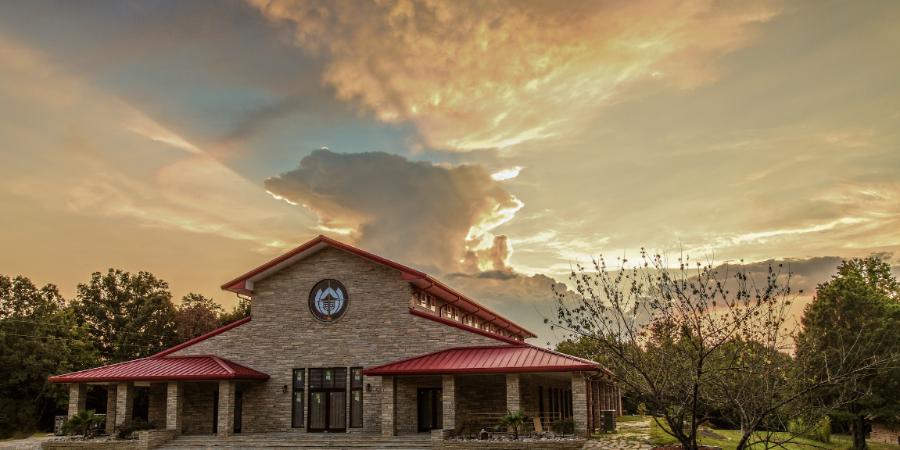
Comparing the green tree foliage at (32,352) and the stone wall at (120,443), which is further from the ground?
the green tree foliage at (32,352)

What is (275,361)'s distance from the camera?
2953 cm

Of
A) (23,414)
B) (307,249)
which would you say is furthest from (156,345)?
(307,249)

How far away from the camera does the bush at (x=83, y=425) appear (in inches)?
1093

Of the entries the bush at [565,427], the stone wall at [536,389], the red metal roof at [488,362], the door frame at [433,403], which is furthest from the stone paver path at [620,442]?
the door frame at [433,403]

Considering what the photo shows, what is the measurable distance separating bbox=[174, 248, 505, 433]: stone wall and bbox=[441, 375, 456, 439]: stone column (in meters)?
2.25

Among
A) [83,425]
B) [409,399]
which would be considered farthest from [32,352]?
[409,399]

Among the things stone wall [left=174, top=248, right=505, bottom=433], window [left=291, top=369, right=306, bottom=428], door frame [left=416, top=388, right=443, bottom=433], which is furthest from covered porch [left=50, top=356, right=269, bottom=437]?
door frame [left=416, top=388, right=443, bottom=433]

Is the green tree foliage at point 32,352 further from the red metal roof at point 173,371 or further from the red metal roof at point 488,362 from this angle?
the red metal roof at point 488,362

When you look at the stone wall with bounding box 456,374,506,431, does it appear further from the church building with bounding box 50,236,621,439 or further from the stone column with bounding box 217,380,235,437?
the stone column with bounding box 217,380,235,437

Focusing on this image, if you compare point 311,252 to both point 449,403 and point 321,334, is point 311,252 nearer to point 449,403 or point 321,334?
point 321,334

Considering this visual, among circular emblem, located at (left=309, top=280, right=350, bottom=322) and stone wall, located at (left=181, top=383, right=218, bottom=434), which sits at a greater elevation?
circular emblem, located at (left=309, top=280, right=350, bottom=322)

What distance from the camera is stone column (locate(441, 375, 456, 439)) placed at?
80.7 ft

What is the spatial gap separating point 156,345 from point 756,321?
1882 inches

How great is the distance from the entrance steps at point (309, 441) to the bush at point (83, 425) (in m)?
3.66
